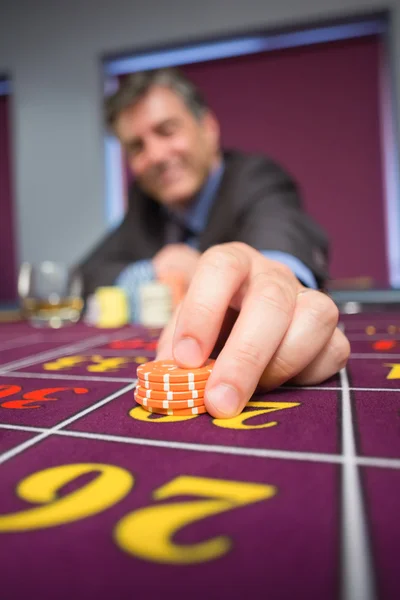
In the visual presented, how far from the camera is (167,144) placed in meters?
2.54

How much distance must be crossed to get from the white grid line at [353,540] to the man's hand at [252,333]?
164mm

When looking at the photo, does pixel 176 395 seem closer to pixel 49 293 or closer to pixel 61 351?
pixel 61 351

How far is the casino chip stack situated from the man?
0.9 inches

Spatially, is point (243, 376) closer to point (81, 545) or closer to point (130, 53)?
point (81, 545)

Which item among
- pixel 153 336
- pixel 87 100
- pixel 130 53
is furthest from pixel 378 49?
pixel 153 336

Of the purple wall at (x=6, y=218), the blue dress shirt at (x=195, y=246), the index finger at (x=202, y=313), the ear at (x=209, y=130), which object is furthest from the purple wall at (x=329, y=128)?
the index finger at (x=202, y=313)

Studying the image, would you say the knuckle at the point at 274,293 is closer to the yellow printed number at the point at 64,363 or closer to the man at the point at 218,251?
the man at the point at 218,251

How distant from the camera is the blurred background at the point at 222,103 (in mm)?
3695

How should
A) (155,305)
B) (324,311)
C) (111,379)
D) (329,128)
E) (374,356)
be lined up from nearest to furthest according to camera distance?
1. (324,311)
2. (111,379)
3. (374,356)
4. (155,305)
5. (329,128)

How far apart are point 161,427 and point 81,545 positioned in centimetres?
22

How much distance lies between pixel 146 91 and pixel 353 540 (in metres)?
2.50

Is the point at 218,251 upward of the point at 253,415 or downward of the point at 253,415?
upward

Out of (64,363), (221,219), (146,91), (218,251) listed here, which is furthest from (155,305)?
(146,91)

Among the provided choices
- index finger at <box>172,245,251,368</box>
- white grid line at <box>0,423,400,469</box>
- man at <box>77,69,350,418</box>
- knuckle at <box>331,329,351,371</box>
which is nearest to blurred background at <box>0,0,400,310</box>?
man at <box>77,69,350,418</box>
